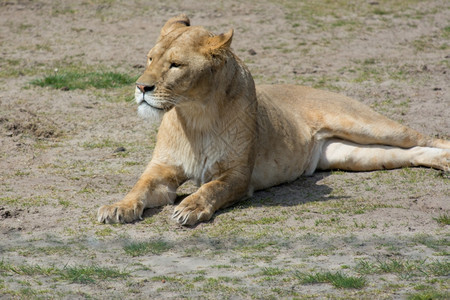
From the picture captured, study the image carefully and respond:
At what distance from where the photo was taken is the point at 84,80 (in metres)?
9.59

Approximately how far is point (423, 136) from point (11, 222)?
381 cm

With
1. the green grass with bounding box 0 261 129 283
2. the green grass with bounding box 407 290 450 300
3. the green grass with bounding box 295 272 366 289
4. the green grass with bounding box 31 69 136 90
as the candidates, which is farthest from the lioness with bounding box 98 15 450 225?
the green grass with bounding box 31 69 136 90

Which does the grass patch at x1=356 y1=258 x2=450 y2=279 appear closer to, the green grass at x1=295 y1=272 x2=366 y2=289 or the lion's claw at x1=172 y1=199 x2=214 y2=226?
the green grass at x1=295 y1=272 x2=366 y2=289

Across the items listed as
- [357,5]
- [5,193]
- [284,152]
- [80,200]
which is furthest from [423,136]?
[357,5]

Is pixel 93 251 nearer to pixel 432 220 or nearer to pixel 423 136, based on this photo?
pixel 432 220

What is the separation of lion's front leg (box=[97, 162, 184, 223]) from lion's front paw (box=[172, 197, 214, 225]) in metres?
0.32

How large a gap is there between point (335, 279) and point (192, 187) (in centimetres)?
240

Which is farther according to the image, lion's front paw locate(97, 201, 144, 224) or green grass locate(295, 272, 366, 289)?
lion's front paw locate(97, 201, 144, 224)

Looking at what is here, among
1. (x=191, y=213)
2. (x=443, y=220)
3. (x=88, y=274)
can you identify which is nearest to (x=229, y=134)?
(x=191, y=213)

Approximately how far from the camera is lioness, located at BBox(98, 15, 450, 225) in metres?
5.50

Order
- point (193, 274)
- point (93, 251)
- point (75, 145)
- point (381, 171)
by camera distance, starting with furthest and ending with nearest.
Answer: point (75, 145)
point (381, 171)
point (93, 251)
point (193, 274)

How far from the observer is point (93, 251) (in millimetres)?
4871

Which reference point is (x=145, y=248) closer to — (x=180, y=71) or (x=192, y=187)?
(x=180, y=71)

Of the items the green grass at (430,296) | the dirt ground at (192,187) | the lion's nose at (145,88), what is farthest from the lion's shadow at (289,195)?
the green grass at (430,296)
